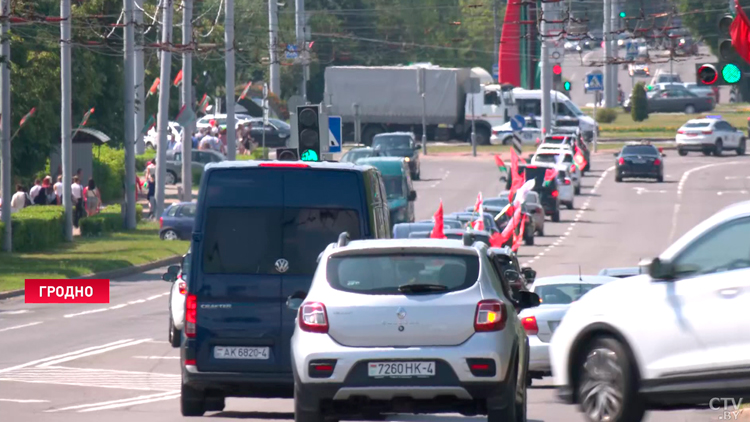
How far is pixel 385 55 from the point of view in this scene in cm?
10338

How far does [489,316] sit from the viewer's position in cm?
1040

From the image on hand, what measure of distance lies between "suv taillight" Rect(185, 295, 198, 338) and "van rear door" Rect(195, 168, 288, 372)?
0.04m

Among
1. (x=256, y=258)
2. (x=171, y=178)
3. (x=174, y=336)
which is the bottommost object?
(x=174, y=336)

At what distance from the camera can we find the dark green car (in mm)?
39250

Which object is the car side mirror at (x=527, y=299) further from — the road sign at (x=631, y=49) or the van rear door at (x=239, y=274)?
the road sign at (x=631, y=49)

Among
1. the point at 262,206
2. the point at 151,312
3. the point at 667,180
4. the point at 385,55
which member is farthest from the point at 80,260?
the point at 385,55

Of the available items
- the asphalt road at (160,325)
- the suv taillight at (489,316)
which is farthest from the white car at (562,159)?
the suv taillight at (489,316)

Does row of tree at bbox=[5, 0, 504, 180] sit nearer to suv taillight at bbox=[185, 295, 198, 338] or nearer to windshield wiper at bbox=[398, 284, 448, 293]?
suv taillight at bbox=[185, 295, 198, 338]

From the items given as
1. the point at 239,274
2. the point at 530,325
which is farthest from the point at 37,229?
the point at 239,274

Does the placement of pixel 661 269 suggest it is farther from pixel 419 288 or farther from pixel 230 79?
pixel 230 79

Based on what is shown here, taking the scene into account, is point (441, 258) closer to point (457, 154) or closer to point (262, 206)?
point (262, 206)

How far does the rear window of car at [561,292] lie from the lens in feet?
61.7

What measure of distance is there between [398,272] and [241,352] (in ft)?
7.09

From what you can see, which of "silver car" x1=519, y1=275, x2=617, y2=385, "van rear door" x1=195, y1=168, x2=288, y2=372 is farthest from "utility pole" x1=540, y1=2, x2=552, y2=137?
"van rear door" x1=195, y1=168, x2=288, y2=372
